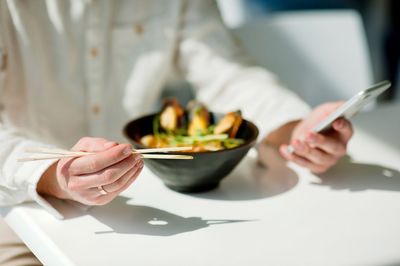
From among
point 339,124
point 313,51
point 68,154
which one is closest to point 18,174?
point 68,154

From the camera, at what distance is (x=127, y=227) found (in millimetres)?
725

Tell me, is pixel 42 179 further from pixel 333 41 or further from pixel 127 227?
pixel 333 41

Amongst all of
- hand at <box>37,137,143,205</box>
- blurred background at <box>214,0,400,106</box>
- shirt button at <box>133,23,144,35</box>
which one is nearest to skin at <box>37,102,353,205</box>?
hand at <box>37,137,143,205</box>

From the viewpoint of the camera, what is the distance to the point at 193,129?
2.90 ft

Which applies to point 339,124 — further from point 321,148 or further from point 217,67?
point 217,67

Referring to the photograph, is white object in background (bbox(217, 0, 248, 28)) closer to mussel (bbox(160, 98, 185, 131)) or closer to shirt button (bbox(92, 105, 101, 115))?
shirt button (bbox(92, 105, 101, 115))

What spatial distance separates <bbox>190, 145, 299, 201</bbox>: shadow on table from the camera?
2.68 ft

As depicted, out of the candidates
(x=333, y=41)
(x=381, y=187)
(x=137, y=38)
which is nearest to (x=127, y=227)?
(x=381, y=187)

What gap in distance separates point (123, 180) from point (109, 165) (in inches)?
1.1

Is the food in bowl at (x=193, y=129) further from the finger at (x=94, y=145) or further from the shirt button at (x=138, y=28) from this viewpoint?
the shirt button at (x=138, y=28)

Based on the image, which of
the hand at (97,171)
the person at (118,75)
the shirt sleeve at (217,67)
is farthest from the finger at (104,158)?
the shirt sleeve at (217,67)

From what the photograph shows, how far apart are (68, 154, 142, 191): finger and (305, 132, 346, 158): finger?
27 cm

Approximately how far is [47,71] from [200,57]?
30 centimetres

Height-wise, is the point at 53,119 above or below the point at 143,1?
below
